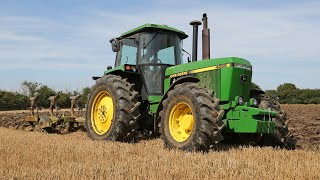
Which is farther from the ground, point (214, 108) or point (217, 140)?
point (214, 108)

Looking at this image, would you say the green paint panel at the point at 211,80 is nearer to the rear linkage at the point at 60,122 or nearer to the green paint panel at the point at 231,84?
the green paint panel at the point at 231,84

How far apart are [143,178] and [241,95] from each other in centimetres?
311

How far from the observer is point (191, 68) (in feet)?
21.7

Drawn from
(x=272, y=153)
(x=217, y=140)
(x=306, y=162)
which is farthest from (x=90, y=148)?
(x=306, y=162)

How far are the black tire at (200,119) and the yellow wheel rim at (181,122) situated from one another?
0.29 ft

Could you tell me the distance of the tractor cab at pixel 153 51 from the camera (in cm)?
746

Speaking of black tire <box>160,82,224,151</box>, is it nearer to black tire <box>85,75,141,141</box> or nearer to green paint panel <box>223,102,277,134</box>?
green paint panel <box>223,102,277,134</box>

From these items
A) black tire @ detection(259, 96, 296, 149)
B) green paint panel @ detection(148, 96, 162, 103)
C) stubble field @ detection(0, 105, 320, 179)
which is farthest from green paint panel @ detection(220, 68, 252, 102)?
green paint panel @ detection(148, 96, 162, 103)

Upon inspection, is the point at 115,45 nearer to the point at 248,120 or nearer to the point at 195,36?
the point at 195,36

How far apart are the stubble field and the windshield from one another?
210 cm

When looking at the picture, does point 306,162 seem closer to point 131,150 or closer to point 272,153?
point 272,153

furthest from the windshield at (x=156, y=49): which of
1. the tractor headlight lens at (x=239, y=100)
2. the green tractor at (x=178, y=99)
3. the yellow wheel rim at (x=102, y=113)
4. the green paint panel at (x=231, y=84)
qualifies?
the tractor headlight lens at (x=239, y=100)

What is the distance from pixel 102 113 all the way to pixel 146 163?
139 inches

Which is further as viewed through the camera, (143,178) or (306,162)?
(306,162)
